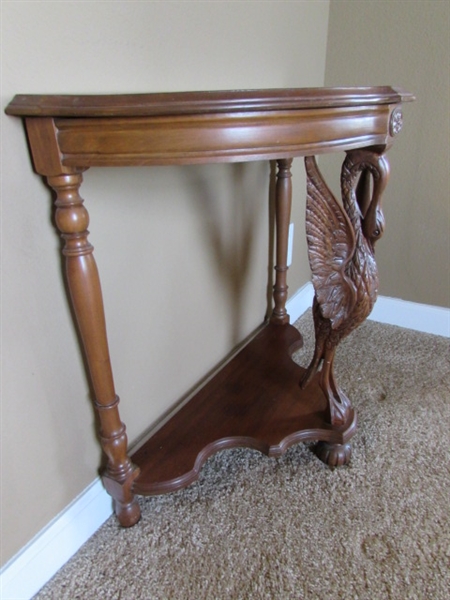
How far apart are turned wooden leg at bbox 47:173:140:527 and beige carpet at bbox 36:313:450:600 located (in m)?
0.10

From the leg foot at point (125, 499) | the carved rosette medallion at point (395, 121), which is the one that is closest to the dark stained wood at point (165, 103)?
the carved rosette medallion at point (395, 121)

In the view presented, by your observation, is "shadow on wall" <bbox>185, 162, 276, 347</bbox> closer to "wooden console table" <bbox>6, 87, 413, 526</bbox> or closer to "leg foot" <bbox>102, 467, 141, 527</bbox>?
"wooden console table" <bbox>6, 87, 413, 526</bbox>

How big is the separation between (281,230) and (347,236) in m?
0.51

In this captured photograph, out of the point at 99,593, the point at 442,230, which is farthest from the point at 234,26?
the point at 99,593

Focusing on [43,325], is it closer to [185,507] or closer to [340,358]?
[185,507]

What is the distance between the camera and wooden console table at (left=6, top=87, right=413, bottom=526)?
55cm

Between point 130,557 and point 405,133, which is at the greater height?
point 405,133

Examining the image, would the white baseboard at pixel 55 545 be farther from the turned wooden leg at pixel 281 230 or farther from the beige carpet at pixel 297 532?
the turned wooden leg at pixel 281 230

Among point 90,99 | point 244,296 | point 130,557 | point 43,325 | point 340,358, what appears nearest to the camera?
point 90,99

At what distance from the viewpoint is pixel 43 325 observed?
0.69m

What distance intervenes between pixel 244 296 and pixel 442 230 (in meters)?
0.67

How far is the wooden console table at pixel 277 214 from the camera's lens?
21.5 inches

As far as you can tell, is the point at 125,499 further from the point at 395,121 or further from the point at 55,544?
the point at 395,121

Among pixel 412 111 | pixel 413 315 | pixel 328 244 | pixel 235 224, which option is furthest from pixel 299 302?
pixel 328 244
